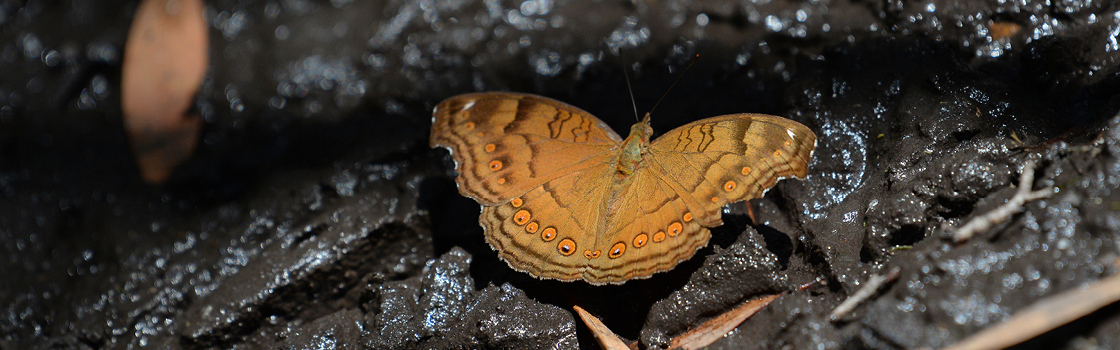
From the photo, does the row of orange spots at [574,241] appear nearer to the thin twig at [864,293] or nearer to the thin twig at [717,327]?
the thin twig at [717,327]

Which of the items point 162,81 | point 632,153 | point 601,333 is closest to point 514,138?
point 632,153

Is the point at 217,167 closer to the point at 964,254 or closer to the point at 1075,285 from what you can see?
the point at 964,254

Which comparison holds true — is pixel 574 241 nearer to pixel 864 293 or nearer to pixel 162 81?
pixel 864 293

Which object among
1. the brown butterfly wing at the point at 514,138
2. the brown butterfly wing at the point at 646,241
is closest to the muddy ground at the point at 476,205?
the brown butterfly wing at the point at 646,241

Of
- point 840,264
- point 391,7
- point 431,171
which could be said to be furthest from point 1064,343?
point 391,7

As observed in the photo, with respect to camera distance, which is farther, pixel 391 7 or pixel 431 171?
pixel 391 7

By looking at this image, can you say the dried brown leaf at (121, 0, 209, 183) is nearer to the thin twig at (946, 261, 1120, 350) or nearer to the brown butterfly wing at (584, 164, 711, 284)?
the brown butterfly wing at (584, 164, 711, 284)

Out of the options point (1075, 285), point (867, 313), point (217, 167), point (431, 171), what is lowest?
point (217, 167)
